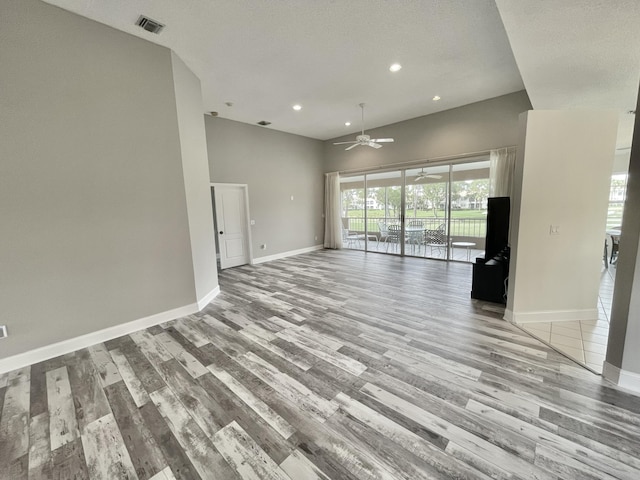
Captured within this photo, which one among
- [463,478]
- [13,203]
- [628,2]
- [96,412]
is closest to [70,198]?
[13,203]

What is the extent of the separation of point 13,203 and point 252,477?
10.4 feet

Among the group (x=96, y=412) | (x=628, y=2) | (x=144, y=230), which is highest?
(x=628, y=2)

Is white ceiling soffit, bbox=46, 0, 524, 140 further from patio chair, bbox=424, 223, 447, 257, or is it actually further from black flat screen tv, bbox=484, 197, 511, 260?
patio chair, bbox=424, 223, 447, 257

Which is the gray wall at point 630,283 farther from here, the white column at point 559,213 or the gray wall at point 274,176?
the gray wall at point 274,176

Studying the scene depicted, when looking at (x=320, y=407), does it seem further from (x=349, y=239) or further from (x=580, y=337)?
(x=349, y=239)

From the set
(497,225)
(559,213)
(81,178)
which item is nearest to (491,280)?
(497,225)

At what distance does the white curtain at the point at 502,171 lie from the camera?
5078 mm

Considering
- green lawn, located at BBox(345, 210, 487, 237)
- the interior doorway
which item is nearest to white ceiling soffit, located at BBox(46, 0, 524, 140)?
the interior doorway

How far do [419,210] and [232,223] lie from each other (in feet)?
16.4

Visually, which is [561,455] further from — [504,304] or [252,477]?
[504,304]

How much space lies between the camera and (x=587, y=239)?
2.95 m

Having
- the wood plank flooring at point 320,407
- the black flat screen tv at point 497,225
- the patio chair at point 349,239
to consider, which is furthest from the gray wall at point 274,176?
the black flat screen tv at point 497,225

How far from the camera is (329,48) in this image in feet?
11.0

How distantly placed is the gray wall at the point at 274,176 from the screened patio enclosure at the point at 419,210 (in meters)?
1.15
